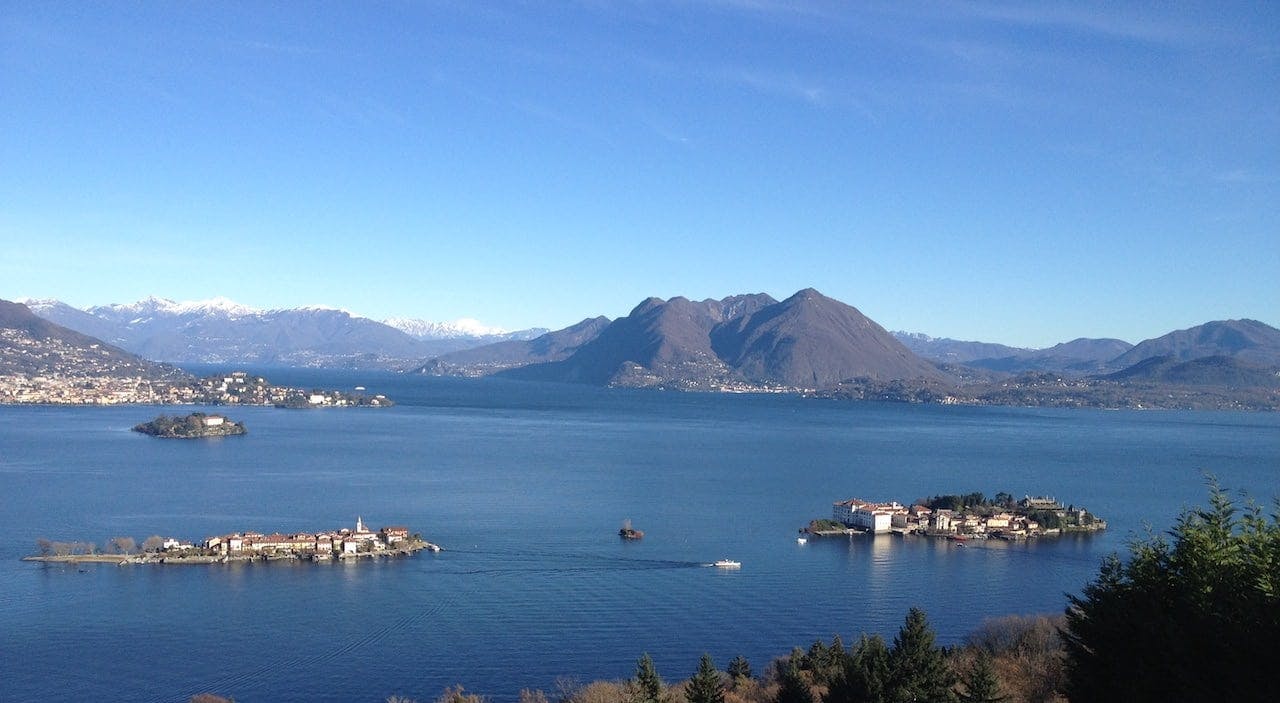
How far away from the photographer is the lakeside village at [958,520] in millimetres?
18484

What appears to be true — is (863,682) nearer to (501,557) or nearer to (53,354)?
(501,557)

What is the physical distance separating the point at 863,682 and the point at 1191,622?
92.0 inches


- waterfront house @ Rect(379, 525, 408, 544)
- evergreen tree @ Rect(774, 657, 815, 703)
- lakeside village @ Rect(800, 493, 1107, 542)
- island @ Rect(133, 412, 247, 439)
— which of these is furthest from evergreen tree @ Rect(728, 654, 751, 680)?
island @ Rect(133, 412, 247, 439)

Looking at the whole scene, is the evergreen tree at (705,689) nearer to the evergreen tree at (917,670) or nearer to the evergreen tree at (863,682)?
the evergreen tree at (863,682)

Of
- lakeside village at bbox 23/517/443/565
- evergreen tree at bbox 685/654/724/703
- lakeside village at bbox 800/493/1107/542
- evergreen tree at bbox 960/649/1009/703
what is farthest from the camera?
lakeside village at bbox 800/493/1107/542

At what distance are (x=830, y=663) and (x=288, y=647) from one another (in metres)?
5.63

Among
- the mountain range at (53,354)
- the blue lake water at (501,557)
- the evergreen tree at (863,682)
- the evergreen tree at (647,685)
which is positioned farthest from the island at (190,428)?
the evergreen tree at (863,682)

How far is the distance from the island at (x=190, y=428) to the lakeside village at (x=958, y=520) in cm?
2382

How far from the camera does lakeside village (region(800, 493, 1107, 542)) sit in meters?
18.5

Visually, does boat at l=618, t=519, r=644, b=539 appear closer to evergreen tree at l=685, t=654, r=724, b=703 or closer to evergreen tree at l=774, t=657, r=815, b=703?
evergreen tree at l=774, t=657, r=815, b=703

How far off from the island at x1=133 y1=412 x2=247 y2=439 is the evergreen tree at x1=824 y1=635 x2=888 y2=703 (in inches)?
1262

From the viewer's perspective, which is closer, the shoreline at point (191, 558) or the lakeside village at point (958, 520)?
the shoreline at point (191, 558)

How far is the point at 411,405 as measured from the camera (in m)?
57.0

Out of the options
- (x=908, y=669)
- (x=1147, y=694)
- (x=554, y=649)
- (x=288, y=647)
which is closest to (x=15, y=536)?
(x=288, y=647)
